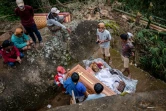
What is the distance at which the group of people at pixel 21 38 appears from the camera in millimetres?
5992

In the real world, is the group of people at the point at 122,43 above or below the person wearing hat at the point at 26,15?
below

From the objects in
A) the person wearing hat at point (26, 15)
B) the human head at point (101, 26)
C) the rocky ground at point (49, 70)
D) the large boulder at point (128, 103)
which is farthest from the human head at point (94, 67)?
the large boulder at point (128, 103)

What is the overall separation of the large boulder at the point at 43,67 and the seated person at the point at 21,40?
0.26m

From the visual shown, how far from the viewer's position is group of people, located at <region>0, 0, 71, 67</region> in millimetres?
5992

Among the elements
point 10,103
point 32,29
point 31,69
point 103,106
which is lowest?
point 10,103

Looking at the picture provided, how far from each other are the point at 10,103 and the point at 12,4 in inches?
217

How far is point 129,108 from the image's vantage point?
13.7 feet

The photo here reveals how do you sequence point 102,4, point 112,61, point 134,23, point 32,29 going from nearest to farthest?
point 32,29 < point 112,61 < point 134,23 < point 102,4

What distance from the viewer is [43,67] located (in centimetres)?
677

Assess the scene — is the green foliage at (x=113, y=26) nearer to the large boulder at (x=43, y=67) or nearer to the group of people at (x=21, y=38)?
the large boulder at (x=43, y=67)

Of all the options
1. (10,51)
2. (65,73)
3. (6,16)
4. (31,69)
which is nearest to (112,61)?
(65,73)

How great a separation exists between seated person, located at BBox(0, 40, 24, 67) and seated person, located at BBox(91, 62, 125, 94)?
217 centimetres

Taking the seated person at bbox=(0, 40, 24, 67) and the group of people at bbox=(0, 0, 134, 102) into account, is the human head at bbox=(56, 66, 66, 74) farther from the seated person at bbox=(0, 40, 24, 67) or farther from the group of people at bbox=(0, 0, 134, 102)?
the seated person at bbox=(0, 40, 24, 67)

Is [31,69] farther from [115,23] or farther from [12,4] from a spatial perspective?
[12,4]
